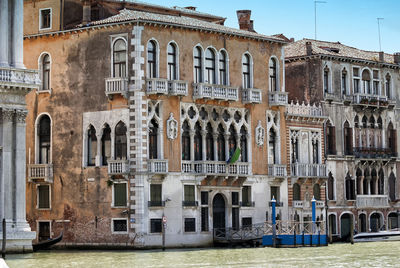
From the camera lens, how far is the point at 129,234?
4091 centimetres

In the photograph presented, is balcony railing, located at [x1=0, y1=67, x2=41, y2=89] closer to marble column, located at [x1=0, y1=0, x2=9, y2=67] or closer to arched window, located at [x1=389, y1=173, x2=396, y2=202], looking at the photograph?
marble column, located at [x1=0, y1=0, x2=9, y2=67]

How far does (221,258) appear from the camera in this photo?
36.2 meters

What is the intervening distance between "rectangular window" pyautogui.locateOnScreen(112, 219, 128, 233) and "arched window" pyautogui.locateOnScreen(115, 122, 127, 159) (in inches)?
100

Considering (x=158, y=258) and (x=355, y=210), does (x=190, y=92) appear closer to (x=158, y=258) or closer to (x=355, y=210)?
(x=158, y=258)

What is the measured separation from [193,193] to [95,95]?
5.66 metres

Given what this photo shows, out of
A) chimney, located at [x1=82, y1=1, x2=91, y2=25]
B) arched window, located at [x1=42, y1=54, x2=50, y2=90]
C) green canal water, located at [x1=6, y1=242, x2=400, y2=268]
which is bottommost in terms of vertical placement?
green canal water, located at [x1=6, y1=242, x2=400, y2=268]

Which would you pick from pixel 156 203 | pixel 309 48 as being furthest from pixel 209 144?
pixel 309 48

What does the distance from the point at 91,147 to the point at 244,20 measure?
11.3 m

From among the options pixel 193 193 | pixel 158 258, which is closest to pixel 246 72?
pixel 193 193

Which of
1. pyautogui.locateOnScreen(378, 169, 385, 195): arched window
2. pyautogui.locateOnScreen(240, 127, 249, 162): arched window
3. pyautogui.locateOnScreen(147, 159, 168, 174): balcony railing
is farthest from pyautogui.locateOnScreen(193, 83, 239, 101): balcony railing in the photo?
pyautogui.locateOnScreen(378, 169, 385, 195): arched window

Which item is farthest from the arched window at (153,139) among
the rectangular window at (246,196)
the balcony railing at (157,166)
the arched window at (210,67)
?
the rectangular window at (246,196)

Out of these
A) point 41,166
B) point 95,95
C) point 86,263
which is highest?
point 95,95

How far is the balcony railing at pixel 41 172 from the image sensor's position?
4281 cm

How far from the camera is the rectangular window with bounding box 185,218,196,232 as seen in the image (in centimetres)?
4247
